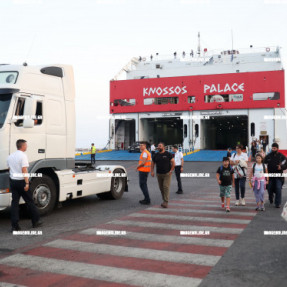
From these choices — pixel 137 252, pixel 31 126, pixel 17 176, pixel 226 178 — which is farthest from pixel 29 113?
pixel 226 178

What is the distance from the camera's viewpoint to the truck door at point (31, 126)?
7477mm

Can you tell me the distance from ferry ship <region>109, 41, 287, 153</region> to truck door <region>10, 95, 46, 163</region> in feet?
110

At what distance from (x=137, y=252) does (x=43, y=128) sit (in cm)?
417

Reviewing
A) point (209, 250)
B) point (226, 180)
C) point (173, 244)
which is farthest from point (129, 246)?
point (226, 180)

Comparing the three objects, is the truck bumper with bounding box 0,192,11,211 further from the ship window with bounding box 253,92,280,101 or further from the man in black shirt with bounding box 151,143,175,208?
the ship window with bounding box 253,92,280,101

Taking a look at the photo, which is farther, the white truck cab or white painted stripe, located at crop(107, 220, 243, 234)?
the white truck cab

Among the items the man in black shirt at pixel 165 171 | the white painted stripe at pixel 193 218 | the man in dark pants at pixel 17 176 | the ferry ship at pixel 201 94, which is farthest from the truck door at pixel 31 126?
the ferry ship at pixel 201 94

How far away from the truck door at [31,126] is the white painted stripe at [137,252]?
8.49 feet

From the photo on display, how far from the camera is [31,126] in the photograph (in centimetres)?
736

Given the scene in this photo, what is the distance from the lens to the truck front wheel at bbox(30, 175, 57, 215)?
804 cm

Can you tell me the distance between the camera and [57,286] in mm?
4090

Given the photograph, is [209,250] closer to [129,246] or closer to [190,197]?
[129,246]

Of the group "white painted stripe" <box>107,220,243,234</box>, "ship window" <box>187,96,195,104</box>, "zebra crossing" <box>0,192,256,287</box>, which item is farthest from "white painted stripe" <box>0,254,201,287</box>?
"ship window" <box>187,96,195,104</box>

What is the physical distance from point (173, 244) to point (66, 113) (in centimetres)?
467
